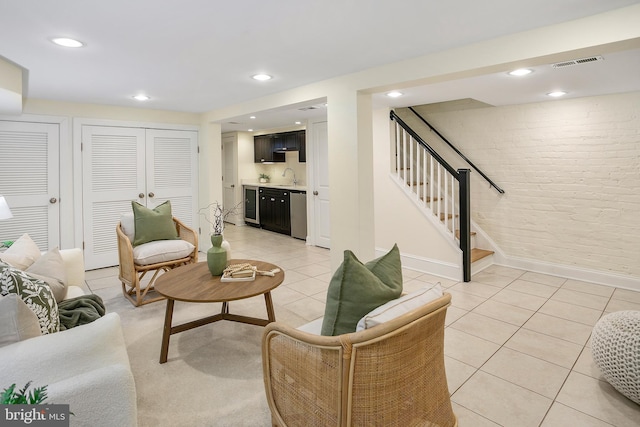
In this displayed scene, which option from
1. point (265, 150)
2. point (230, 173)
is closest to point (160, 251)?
point (265, 150)

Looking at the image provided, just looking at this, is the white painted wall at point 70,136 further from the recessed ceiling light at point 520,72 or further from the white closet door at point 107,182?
the recessed ceiling light at point 520,72

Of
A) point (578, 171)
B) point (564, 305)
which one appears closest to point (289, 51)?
point (564, 305)

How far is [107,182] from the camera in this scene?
4938mm

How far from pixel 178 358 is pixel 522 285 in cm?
360

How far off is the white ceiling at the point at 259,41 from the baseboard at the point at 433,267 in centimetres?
198

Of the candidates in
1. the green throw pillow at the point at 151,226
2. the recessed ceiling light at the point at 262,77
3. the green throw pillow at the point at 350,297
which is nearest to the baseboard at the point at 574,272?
the recessed ceiling light at the point at 262,77

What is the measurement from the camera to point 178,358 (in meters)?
2.49

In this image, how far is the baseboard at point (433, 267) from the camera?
14.1ft

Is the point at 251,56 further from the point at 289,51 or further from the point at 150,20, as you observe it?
the point at 150,20

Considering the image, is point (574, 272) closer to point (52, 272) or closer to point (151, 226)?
point (151, 226)

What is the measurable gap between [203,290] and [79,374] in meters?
1.22

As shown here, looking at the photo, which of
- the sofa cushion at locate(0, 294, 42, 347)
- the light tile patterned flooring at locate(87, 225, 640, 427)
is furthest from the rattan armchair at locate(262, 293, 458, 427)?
the sofa cushion at locate(0, 294, 42, 347)

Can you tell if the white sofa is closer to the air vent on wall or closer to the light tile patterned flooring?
the light tile patterned flooring

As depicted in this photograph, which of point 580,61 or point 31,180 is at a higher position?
point 580,61
